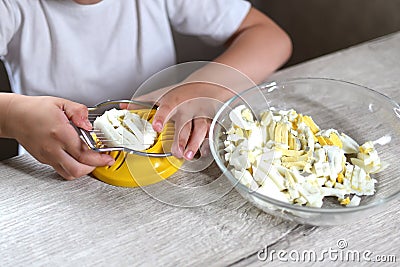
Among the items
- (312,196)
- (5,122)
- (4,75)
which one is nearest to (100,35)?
(5,122)

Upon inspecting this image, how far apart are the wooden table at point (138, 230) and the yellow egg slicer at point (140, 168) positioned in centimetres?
1

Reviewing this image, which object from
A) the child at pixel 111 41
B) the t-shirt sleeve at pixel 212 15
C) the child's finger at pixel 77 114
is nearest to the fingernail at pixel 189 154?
the child's finger at pixel 77 114

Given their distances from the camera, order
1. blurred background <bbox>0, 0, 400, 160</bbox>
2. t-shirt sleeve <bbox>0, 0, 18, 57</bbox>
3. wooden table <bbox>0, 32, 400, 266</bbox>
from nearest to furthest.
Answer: wooden table <bbox>0, 32, 400, 266</bbox>
t-shirt sleeve <bbox>0, 0, 18, 57</bbox>
blurred background <bbox>0, 0, 400, 160</bbox>

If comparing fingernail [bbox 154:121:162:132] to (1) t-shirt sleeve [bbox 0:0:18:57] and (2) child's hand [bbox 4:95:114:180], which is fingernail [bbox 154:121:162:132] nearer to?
(2) child's hand [bbox 4:95:114:180]

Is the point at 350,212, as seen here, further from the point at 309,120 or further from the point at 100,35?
the point at 100,35

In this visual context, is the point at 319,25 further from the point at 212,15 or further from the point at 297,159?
the point at 297,159

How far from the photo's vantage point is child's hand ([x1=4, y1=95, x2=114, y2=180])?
0.67 metres

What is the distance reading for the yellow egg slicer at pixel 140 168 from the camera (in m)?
0.67

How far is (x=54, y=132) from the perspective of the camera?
69 cm

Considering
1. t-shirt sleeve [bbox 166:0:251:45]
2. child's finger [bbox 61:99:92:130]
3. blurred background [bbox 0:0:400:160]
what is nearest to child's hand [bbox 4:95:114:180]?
child's finger [bbox 61:99:92:130]

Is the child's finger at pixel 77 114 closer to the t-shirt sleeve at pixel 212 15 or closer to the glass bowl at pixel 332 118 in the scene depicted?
the glass bowl at pixel 332 118

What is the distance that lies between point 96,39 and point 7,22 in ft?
0.48

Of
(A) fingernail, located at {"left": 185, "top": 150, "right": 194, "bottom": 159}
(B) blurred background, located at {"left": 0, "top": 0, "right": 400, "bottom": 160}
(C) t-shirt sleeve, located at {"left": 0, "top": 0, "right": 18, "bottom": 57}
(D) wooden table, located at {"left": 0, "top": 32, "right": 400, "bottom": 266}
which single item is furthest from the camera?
(B) blurred background, located at {"left": 0, "top": 0, "right": 400, "bottom": 160}

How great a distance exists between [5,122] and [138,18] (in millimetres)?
329
